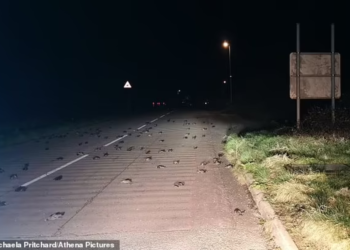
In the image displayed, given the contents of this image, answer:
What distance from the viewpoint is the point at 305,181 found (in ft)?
23.8

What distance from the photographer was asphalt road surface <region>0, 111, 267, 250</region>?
18.2 feet

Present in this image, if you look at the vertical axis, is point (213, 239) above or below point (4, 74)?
below

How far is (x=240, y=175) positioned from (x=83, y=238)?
14.8ft

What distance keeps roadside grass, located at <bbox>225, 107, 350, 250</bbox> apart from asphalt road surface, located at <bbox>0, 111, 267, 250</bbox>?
1.69 ft

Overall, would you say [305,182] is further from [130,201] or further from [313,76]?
[313,76]

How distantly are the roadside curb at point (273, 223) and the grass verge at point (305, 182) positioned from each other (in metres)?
0.08

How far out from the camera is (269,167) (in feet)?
29.0

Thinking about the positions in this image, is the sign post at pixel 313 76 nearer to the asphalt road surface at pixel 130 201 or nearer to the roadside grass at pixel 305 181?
the roadside grass at pixel 305 181

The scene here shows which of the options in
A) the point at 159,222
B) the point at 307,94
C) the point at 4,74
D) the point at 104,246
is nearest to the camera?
the point at 104,246

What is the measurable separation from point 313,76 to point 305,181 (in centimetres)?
755

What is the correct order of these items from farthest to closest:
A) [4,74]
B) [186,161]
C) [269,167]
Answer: [4,74], [186,161], [269,167]

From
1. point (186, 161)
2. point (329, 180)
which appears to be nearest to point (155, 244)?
point (329, 180)

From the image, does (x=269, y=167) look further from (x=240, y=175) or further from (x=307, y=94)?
(x=307, y=94)

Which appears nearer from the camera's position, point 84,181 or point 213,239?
point 213,239
